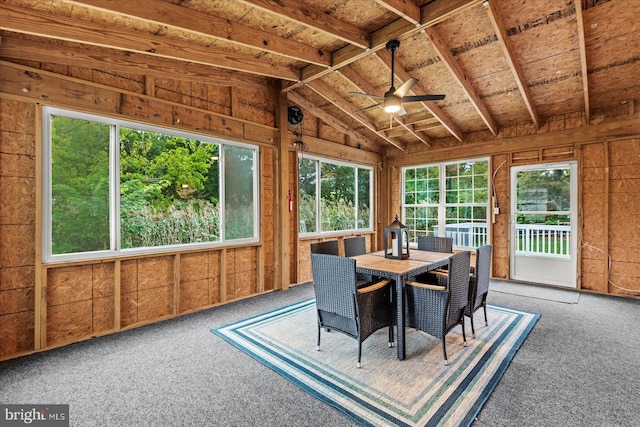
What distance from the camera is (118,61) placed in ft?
10.9

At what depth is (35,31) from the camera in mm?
2549

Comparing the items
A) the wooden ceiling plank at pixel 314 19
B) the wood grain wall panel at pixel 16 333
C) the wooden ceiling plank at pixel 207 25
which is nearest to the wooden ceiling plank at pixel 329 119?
the wooden ceiling plank at pixel 207 25

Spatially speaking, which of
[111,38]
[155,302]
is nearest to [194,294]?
[155,302]

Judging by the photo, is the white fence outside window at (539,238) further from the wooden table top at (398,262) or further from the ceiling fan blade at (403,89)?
the ceiling fan blade at (403,89)

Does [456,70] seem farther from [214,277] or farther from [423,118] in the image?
[214,277]

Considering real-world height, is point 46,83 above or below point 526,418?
above

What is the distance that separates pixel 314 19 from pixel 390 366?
340cm

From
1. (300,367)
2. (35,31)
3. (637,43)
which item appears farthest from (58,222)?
(637,43)

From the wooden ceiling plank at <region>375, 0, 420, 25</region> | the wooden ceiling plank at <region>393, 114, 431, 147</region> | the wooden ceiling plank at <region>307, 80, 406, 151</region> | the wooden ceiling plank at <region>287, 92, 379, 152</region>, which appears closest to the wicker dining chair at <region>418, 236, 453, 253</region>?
the wooden ceiling plank at <region>393, 114, 431, 147</region>

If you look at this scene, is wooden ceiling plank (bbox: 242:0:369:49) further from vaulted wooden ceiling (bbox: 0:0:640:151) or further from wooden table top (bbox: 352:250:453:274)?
wooden table top (bbox: 352:250:453:274)

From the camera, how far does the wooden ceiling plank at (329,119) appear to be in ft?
17.3

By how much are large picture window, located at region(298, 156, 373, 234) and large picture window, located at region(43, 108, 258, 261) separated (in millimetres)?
1190

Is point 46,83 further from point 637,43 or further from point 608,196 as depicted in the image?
point 608,196

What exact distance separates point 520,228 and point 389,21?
4476 millimetres
